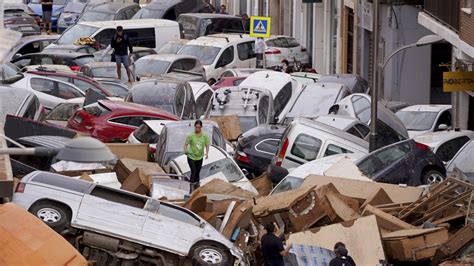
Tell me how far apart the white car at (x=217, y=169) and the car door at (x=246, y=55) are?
19055 mm

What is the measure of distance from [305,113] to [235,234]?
37.5 feet

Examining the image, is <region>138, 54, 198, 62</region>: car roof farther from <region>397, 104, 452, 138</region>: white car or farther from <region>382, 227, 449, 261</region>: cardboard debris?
<region>382, 227, 449, 261</region>: cardboard debris

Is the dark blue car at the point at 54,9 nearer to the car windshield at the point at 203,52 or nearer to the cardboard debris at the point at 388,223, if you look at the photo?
the car windshield at the point at 203,52

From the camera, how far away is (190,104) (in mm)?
29797

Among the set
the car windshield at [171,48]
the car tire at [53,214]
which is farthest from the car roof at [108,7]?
the car tire at [53,214]

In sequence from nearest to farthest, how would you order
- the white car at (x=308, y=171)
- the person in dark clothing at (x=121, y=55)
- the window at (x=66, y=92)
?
the white car at (x=308, y=171) < the window at (x=66, y=92) < the person in dark clothing at (x=121, y=55)

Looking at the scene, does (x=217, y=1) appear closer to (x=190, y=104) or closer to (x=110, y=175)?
(x=190, y=104)

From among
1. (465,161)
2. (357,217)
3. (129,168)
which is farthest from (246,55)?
(357,217)

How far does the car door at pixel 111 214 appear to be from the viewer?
16.2 metres

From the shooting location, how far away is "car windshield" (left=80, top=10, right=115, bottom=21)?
52.1 meters

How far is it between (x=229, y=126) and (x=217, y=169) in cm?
451

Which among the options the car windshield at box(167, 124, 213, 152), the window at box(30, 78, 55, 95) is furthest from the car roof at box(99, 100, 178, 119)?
the window at box(30, 78, 55, 95)

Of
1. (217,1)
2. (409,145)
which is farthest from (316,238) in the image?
(217,1)

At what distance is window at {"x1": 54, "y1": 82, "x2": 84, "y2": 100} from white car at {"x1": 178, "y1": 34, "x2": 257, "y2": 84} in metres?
8.92
